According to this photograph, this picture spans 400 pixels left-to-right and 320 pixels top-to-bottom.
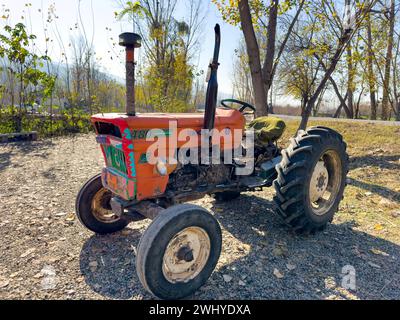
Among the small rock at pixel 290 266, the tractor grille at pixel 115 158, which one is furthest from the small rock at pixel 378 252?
the tractor grille at pixel 115 158

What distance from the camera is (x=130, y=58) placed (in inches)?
92.8

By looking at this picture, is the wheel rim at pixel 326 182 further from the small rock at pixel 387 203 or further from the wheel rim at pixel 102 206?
the wheel rim at pixel 102 206

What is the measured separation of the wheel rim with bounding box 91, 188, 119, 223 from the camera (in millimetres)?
3080

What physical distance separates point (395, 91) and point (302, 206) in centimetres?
1481

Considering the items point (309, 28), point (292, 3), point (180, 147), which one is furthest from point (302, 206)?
point (309, 28)

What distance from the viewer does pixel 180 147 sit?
2.69 meters

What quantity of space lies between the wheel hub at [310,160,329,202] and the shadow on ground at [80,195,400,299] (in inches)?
17.4

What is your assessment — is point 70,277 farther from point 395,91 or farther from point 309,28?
point 395,91

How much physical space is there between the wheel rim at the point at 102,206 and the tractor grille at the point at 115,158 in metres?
0.47

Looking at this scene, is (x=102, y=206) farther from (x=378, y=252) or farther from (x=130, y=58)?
(x=378, y=252)

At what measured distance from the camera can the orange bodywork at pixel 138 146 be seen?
7.67 ft

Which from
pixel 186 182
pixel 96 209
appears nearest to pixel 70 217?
pixel 96 209
